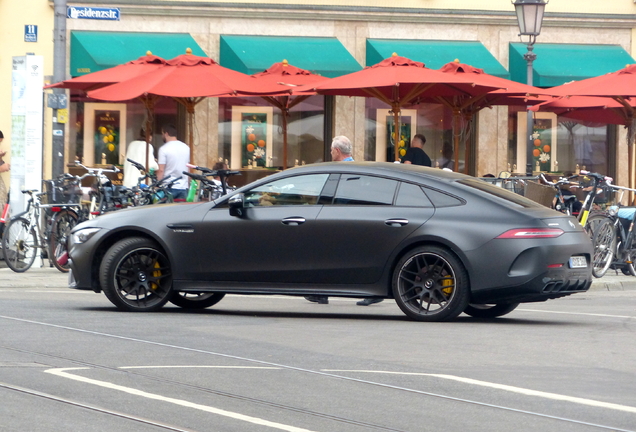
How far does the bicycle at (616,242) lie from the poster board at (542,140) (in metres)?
8.23

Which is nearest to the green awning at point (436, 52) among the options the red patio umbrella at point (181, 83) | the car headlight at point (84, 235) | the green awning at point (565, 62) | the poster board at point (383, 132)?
the green awning at point (565, 62)

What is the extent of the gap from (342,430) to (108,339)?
3667mm

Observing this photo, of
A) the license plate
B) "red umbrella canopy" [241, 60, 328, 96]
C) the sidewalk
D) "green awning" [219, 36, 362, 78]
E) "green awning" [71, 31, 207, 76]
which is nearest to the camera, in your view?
the license plate

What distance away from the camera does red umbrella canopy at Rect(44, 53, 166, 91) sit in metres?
18.3

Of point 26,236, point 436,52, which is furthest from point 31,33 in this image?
point 436,52

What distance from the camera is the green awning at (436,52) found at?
2386 cm

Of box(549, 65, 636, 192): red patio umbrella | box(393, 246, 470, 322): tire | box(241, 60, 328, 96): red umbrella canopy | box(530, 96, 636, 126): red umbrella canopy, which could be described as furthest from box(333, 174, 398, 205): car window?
box(530, 96, 636, 126): red umbrella canopy

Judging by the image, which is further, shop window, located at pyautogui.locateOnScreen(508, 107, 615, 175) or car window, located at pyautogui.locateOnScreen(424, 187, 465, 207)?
shop window, located at pyautogui.locateOnScreen(508, 107, 615, 175)

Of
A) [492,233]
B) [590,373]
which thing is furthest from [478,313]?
[590,373]

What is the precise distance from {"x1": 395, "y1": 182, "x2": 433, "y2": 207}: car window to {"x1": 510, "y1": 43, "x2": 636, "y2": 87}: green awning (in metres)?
13.3

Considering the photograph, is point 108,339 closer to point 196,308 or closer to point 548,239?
point 196,308

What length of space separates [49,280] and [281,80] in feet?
19.9

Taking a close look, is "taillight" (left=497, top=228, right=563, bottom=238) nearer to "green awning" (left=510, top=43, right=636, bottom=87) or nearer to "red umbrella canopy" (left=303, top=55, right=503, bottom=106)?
"red umbrella canopy" (left=303, top=55, right=503, bottom=106)

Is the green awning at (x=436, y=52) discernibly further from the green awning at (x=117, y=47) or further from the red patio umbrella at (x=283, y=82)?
the green awning at (x=117, y=47)
